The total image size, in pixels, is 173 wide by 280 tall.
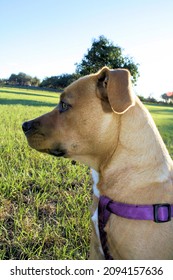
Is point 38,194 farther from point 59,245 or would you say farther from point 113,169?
point 113,169

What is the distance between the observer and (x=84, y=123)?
113 inches

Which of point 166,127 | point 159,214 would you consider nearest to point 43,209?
point 159,214

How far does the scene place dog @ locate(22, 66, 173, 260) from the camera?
258cm

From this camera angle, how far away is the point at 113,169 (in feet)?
9.16

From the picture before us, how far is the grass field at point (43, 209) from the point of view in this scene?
3318 mm

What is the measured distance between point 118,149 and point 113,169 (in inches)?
6.6

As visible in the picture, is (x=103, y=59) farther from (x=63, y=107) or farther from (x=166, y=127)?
(x=63, y=107)

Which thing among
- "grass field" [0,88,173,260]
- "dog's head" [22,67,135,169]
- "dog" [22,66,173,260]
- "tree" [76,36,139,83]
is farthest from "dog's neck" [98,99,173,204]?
"tree" [76,36,139,83]

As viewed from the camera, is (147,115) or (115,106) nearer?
(115,106)

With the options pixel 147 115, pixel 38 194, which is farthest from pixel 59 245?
pixel 147 115

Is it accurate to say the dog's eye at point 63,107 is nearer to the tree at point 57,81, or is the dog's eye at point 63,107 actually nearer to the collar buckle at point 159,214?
the collar buckle at point 159,214

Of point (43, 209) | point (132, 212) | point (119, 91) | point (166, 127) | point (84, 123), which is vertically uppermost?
point (119, 91)

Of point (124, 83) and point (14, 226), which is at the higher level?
point (124, 83)

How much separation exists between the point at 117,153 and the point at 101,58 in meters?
38.3
